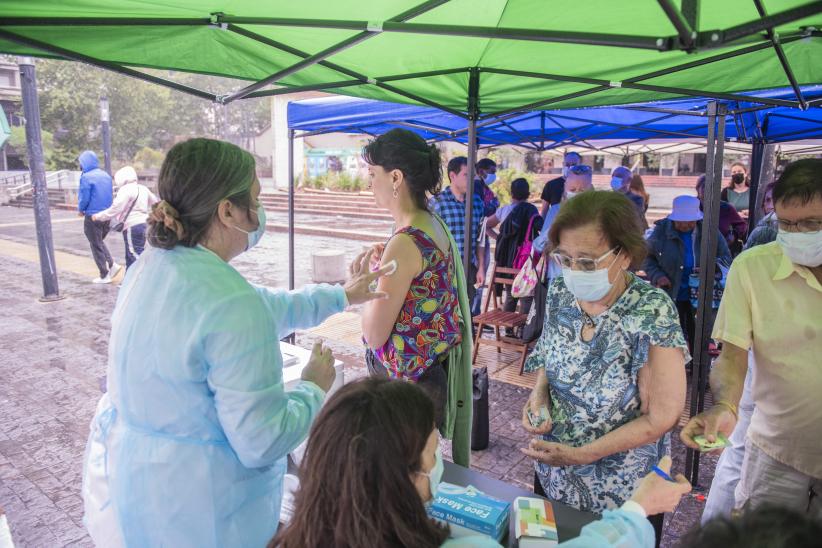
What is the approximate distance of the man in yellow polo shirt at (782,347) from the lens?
5.49 ft

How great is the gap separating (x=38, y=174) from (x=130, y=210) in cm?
129

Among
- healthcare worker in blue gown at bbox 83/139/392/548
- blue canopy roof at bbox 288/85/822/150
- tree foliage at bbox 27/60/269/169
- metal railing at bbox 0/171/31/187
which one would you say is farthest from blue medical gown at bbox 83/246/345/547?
metal railing at bbox 0/171/31/187

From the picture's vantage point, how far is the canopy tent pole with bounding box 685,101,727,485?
3.10 m

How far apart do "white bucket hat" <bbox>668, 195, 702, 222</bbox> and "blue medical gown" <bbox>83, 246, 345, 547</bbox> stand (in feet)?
13.6

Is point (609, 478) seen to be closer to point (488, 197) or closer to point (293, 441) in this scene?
point (293, 441)

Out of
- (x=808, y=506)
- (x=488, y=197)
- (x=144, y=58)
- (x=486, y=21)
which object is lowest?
(x=808, y=506)

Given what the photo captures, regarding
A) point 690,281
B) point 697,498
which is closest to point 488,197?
point 690,281

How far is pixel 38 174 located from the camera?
25.6ft

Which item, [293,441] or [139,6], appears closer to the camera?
Answer: [293,441]

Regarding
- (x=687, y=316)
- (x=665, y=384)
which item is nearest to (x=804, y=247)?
(x=665, y=384)

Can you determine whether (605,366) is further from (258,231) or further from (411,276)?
(258,231)

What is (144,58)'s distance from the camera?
8.08ft

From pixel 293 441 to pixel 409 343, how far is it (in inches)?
36.8

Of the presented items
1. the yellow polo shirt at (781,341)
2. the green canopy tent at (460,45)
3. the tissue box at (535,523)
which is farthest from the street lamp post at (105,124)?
the yellow polo shirt at (781,341)
